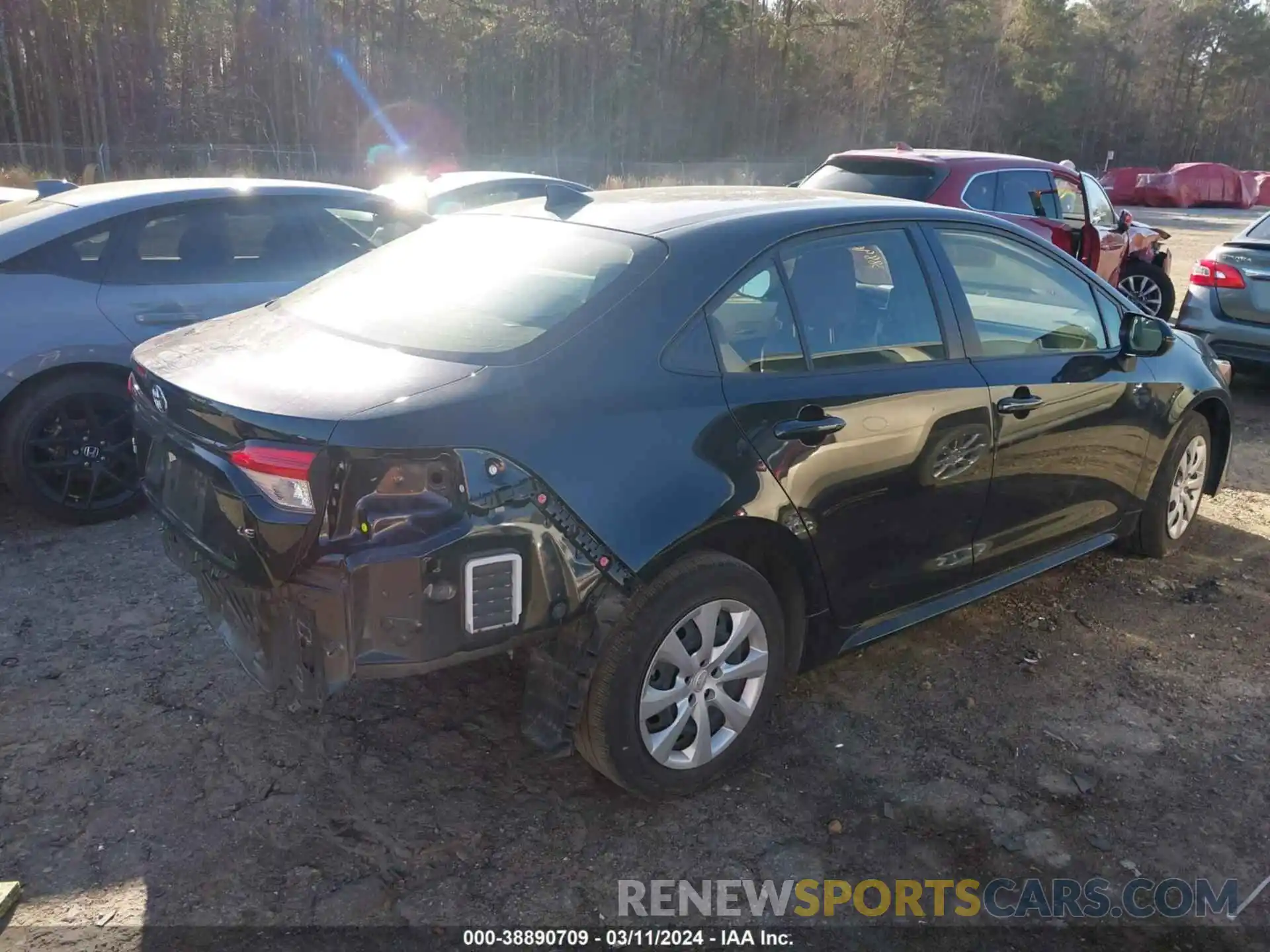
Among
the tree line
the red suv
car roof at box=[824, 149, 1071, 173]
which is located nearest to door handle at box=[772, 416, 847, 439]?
the red suv

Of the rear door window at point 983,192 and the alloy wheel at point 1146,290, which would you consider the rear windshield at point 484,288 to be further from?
the alloy wheel at point 1146,290

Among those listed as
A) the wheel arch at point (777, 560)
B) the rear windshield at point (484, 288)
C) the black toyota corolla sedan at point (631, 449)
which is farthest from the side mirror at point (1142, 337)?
the rear windshield at point (484, 288)

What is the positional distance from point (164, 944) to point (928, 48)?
189 ft

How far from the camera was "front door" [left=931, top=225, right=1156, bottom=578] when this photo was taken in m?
3.68

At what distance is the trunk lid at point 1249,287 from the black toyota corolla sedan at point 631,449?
15.4 feet

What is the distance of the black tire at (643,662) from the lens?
2.74 metres

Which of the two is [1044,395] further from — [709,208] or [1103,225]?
[1103,225]

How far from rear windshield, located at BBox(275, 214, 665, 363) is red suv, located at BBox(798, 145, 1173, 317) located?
490 cm

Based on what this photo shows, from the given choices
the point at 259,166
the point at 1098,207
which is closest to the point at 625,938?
the point at 1098,207

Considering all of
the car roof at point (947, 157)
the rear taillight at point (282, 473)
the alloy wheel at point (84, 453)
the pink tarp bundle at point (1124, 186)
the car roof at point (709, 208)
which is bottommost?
the pink tarp bundle at point (1124, 186)

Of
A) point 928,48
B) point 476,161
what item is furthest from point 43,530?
point 928,48

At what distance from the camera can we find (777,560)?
3.14 meters

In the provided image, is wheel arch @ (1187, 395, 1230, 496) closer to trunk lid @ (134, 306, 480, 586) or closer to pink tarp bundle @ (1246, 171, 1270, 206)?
trunk lid @ (134, 306, 480, 586)

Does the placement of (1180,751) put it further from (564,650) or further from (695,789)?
(564,650)
